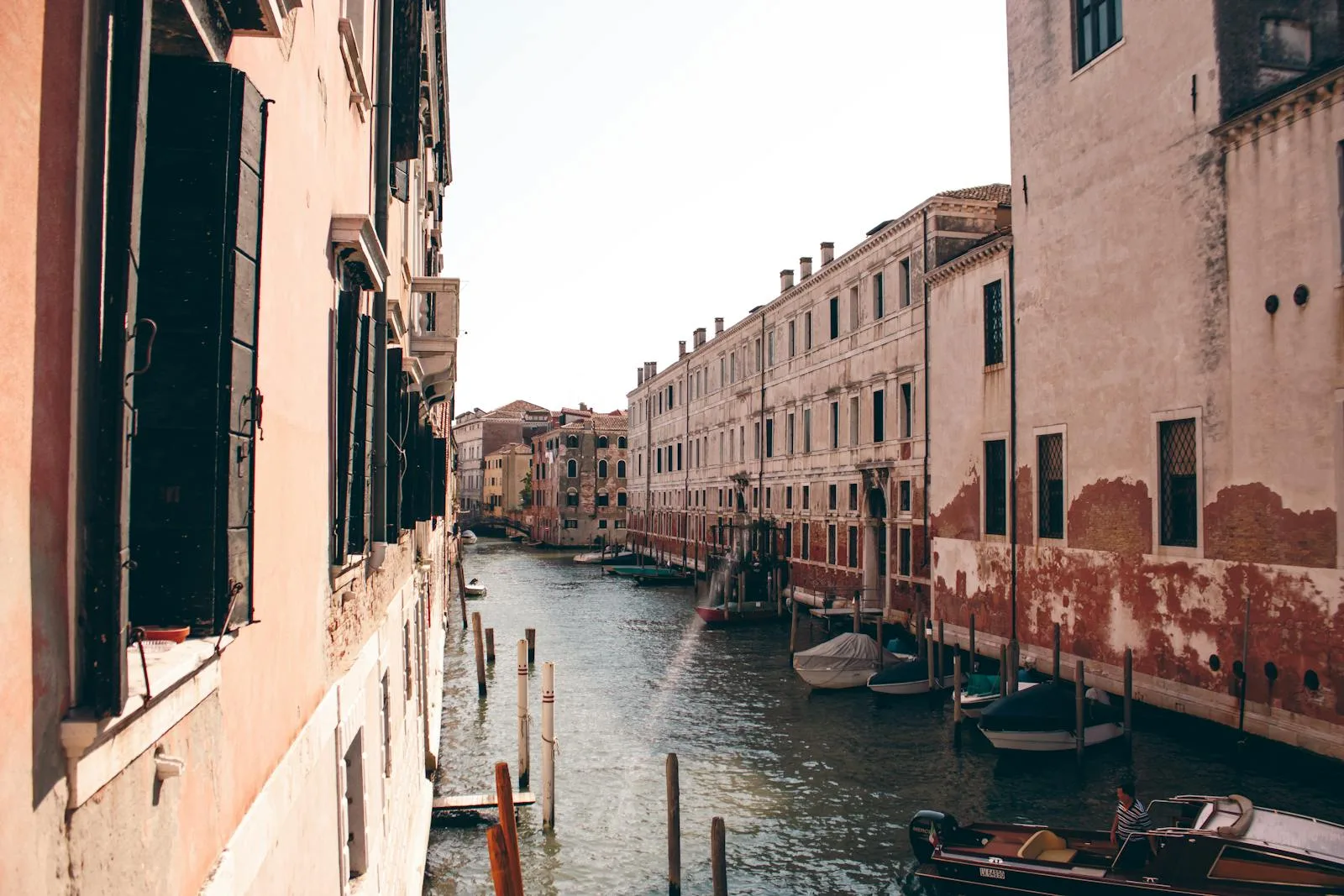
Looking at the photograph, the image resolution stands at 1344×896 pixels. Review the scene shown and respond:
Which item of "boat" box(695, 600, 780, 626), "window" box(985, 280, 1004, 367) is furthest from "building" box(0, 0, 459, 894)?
"boat" box(695, 600, 780, 626)

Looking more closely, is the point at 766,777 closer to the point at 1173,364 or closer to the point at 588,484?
the point at 1173,364

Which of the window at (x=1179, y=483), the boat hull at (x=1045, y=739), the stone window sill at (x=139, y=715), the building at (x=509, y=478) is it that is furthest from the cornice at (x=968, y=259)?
the building at (x=509, y=478)

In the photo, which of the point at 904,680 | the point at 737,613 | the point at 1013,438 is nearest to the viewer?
the point at 904,680

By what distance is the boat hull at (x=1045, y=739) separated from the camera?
44.3 ft

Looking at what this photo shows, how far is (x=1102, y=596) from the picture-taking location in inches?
624

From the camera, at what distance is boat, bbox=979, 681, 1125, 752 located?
13516mm

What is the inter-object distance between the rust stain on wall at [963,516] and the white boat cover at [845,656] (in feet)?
9.74

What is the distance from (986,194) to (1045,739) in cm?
1355

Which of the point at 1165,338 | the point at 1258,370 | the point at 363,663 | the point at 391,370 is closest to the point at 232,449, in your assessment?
the point at 363,663

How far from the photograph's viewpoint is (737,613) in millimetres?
27734

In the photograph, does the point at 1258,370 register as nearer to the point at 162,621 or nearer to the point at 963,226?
the point at 963,226

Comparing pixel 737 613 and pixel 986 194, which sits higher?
pixel 986 194

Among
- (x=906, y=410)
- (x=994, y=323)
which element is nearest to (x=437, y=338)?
(x=994, y=323)

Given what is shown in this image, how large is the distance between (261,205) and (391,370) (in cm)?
385
